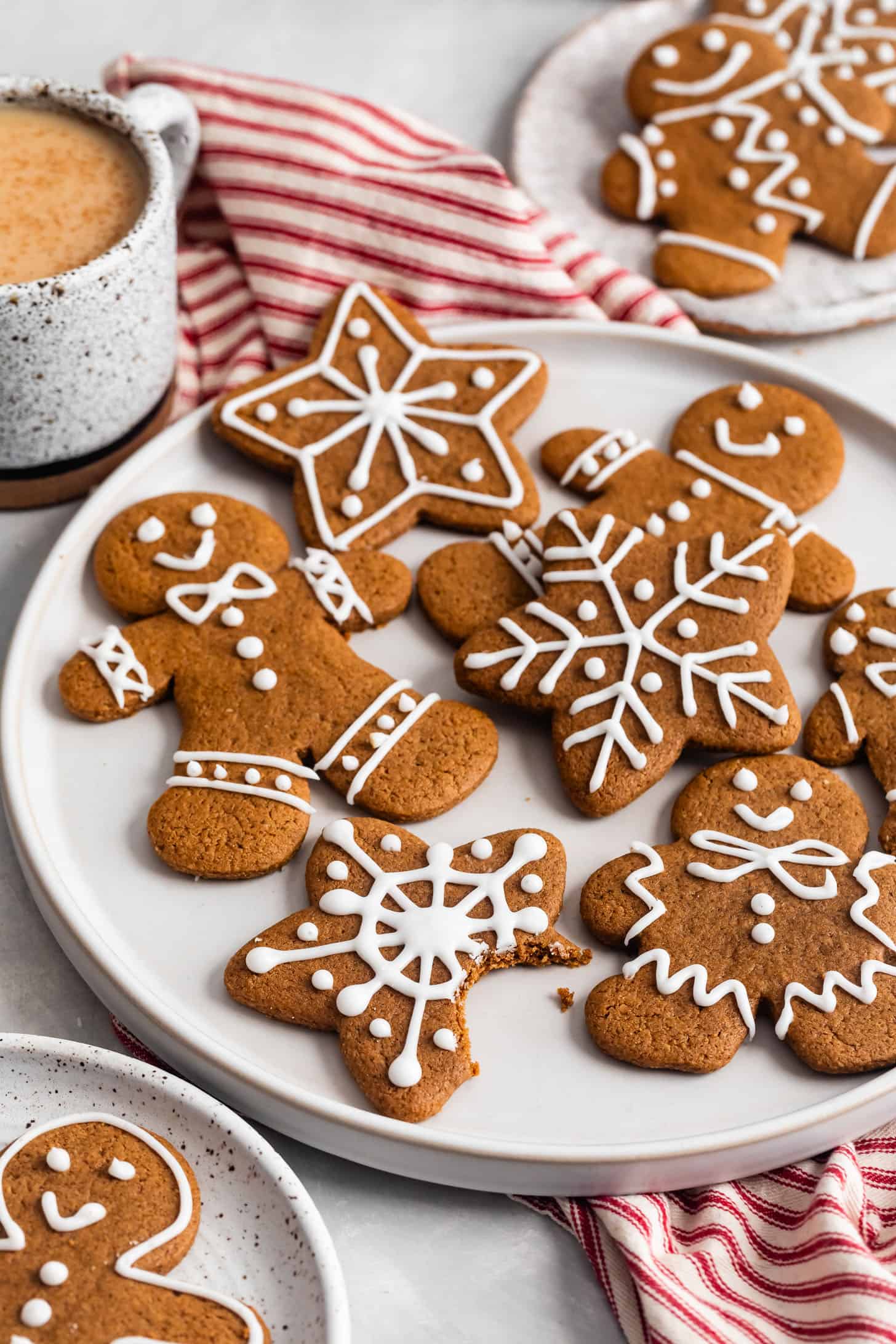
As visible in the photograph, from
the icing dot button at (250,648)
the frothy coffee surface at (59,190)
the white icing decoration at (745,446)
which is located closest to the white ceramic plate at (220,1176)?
the icing dot button at (250,648)

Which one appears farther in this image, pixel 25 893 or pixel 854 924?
pixel 25 893

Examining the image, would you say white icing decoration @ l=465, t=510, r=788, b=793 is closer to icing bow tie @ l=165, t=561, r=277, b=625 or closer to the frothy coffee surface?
icing bow tie @ l=165, t=561, r=277, b=625

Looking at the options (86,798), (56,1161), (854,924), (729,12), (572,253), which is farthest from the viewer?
(729,12)

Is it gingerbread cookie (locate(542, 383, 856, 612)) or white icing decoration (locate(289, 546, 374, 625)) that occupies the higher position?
gingerbread cookie (locate(542, 383, 856, 612))

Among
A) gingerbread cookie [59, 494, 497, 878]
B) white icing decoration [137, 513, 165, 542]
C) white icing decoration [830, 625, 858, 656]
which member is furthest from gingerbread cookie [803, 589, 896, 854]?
white icing decoration [137, 513, 165, 542]

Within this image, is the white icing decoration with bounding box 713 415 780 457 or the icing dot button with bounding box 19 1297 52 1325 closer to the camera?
the icing dot button with bounding box 19 1297 52 1325

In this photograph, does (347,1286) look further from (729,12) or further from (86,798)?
(729,12)

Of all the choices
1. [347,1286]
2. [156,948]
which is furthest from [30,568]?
[347,1286]
